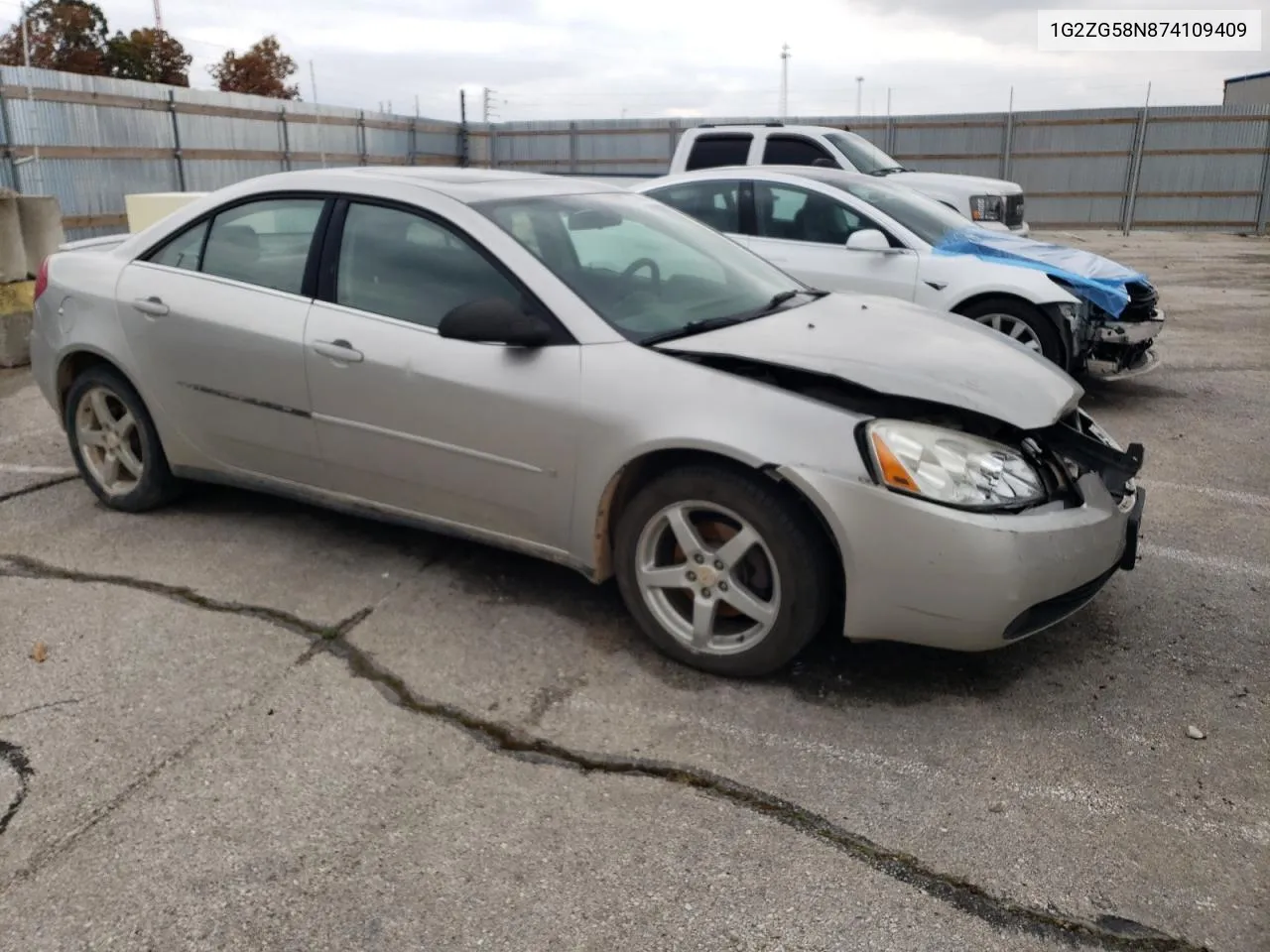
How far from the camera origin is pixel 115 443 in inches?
195

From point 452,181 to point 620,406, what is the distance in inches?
54.6

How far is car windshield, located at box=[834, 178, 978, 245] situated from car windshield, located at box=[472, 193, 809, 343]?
345cm

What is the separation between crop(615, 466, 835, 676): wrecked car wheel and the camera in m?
3.30

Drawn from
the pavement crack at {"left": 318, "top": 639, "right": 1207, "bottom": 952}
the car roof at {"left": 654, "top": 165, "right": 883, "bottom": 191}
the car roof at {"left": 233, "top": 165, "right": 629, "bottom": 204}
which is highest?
the car roof at {"left": 233, "top": 165, "right": 629, "bottom": 204}

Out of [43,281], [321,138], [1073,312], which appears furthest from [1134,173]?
[43,281]

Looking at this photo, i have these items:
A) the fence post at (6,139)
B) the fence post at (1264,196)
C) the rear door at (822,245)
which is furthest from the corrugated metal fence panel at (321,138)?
the fence post at (1264,196)

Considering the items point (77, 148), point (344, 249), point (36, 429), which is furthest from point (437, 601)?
point (77, 148)

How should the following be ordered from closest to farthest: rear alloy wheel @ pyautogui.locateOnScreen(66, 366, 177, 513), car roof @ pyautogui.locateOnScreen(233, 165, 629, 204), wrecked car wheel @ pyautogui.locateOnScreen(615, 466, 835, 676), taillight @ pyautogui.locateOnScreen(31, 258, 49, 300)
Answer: wrecked car wheel @ pyautogui.locateOnScreen(615, 466, 835, 676) → car roof @ pyautogui.locateOnScreen(233, 165, 629, 204) → rear alloy wheel @ pyautogui.locateOnScreen(66, 366, 177, 513) → taillight @ pyautogui.locateOnScreen(31, 258, 49, 300)

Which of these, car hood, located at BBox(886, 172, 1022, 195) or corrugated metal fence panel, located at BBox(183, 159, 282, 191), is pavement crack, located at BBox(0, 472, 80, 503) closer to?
car hood, located at BBox(886, 172, 1022, 195)

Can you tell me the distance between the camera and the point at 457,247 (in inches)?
154

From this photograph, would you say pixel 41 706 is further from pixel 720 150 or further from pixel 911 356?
pixel 720 150

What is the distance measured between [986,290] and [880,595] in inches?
178

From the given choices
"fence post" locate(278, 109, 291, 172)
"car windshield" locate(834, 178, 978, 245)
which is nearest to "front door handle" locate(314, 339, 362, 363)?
"car windshield" locate(834, 178, 978, 245)

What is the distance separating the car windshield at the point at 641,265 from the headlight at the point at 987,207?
8.79 meters
